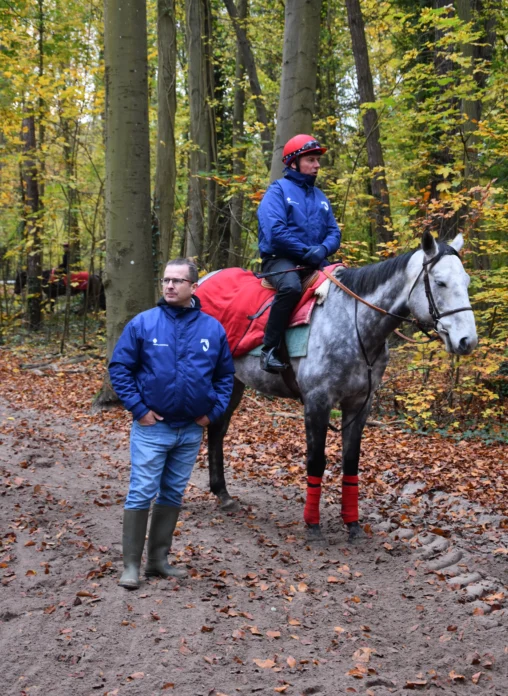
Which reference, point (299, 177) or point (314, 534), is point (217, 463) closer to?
point (314, 534)

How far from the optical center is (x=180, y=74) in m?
21.8

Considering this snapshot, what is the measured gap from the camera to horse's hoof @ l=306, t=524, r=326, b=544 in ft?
17.5

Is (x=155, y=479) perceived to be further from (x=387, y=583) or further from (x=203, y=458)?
(x=203, y=458)

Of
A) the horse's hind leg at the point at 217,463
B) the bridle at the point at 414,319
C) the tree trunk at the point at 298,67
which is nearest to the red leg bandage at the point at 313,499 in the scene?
the bridle at the point at 414,319

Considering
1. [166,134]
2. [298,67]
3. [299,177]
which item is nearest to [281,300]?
[299,177]

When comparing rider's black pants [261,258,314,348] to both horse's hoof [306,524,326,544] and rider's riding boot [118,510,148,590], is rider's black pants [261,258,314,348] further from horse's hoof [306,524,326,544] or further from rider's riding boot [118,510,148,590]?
rider's riding boot [118,510,148,590]

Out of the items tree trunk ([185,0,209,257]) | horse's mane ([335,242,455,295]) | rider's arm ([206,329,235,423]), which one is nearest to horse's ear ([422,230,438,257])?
horse's mane ([335,242,455,295])

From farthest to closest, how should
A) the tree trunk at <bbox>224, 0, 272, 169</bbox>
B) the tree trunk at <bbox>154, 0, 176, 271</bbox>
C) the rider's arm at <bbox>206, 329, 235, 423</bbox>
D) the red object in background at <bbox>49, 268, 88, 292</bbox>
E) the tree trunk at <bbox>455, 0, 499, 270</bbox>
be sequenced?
the red object in background at <bbox>49, 268, 88, 292</bbox>, the tree trunk at <bbox>224, 0, 272, 169</bbox>, the tree trunk at <bbox>154, 0, 176, 271</bbox>, the tree trunk at <bbox>455, 0, 499, 270</bbox>, the rider's arm at <bbox>206, 329, 235, 423</bbox>

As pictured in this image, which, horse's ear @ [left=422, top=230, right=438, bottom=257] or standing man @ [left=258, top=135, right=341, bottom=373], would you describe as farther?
standing man @ [left=258, top=135, right=341, bottom=373]

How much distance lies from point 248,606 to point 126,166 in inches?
278

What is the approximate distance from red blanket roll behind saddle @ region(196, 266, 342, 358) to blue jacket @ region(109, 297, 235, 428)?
56.9 inches

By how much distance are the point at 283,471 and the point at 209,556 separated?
9.29 feet

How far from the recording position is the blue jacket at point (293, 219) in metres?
5.41

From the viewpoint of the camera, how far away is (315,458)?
5363mm
